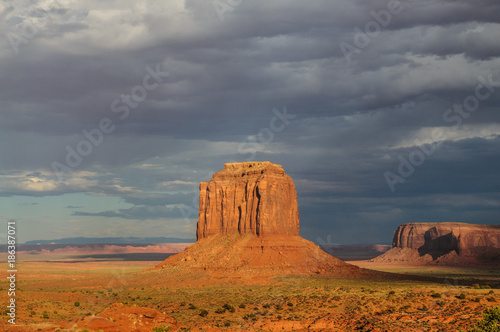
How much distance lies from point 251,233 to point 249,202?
237 inches

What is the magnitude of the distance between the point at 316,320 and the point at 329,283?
35955 mm

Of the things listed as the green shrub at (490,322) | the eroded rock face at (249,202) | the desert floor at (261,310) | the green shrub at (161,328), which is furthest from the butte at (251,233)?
the green shrub at (490,322)

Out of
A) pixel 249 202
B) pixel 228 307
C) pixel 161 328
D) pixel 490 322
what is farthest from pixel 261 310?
pixel 249 202

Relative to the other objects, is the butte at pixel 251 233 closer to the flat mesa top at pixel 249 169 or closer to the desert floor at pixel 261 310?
the flat mesa top at pixel 249 169

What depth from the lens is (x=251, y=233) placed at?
115 metres

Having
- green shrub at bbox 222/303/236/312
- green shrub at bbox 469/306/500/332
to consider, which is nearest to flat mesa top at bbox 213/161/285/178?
green shrub at bbox 222/303/236/312

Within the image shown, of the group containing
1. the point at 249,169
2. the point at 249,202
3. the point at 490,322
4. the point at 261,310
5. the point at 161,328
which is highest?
the point at 249,169

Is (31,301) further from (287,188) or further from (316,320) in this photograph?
(287,188)

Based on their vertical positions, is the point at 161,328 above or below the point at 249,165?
below

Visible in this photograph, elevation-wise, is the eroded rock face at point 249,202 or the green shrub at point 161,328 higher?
the eroded rock face at point 249,202

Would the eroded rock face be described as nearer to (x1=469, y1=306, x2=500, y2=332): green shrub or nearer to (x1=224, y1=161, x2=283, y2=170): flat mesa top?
(x1=224, y1=161, x2=283, y2=170): flat mesa top

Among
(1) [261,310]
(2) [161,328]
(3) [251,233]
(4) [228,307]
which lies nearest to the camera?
(2) [161,328]

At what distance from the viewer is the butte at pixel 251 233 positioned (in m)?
105

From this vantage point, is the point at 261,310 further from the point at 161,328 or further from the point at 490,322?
the point at 490,322
